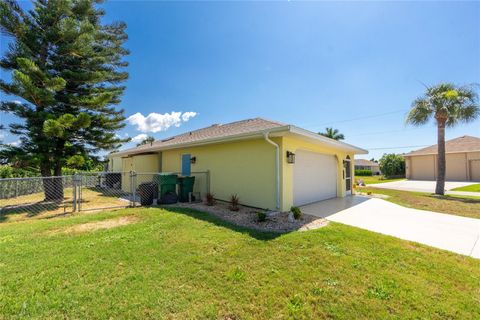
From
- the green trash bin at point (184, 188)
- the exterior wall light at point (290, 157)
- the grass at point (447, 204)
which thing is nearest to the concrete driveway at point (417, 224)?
the grass at point (447, 204)

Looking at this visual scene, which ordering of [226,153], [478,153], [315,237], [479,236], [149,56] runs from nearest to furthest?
1. [315,237]
2. [479,236]
3. [226,153]
4. [149,56]
5. [478,153]

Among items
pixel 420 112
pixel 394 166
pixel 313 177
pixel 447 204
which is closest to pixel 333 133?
pixel 394 166

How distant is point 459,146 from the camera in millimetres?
23797

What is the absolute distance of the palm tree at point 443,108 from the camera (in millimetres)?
12945

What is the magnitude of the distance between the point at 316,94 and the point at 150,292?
1548 cm

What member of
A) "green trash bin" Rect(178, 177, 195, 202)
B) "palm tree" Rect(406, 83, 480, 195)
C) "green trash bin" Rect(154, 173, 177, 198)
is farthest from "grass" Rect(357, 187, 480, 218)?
"green trash bin" Rect(154, 173, 177, 198)

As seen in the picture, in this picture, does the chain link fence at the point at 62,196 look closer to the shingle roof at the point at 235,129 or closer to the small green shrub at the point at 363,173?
the shingle roof at the point at 235,129

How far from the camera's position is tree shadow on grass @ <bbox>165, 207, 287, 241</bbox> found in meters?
4.67

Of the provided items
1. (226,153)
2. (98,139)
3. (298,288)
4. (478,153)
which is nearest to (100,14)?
(98,139)

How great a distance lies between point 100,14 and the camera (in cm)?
1241

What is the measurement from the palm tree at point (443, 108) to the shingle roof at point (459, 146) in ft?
44.9

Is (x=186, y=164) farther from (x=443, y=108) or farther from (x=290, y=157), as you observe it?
(x=443, y=108)

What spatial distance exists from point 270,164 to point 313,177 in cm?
314

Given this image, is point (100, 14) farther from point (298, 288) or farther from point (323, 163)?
point (298, 288)
